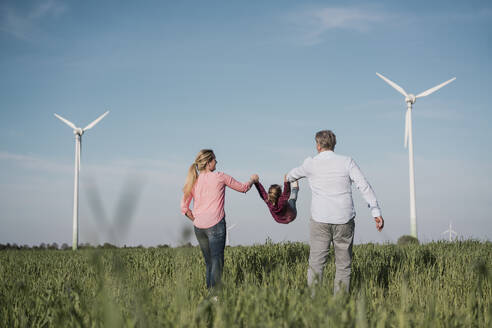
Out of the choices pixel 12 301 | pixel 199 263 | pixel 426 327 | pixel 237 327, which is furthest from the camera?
pixel 199 263

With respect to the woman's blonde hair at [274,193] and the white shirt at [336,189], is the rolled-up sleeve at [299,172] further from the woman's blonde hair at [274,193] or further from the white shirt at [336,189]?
the woman's blonde hair at [274,193]

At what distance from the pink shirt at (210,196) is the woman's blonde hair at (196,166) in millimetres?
69

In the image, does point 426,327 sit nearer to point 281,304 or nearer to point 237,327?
point 281,304

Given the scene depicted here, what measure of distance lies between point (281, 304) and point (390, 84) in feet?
78.9

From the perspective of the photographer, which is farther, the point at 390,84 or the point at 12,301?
the point at 390,84

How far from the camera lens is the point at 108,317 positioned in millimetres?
1140

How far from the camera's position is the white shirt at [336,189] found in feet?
18.4

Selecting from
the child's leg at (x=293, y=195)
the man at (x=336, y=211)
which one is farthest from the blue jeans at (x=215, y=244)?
the child's leg at (x=293, y=195)

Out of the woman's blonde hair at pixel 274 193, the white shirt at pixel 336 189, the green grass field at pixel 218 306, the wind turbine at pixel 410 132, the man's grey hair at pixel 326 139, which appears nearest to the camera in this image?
the green grass field at pixel 218 306

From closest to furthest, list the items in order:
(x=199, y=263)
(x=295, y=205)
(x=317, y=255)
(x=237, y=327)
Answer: (x=237, y=327) → (x=317, y=255) → (x=295, y=205) → (x=199, y=263)

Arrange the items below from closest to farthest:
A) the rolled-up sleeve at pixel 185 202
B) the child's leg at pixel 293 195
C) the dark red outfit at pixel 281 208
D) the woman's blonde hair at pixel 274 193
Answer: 1. the rolled-up sleeve at pixel 185 202
2. the child's leg at pixel 293 195
3. the dark red outfit at pixel 281 208
4. the woman's blonde hair at pixel 274 193

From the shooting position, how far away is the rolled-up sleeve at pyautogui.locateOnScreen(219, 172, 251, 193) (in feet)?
21.0

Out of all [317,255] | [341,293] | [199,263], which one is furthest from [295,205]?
[341,293]

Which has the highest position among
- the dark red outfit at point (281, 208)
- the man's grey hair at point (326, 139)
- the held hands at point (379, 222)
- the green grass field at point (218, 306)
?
the man's grey hair at point (326, 139)
